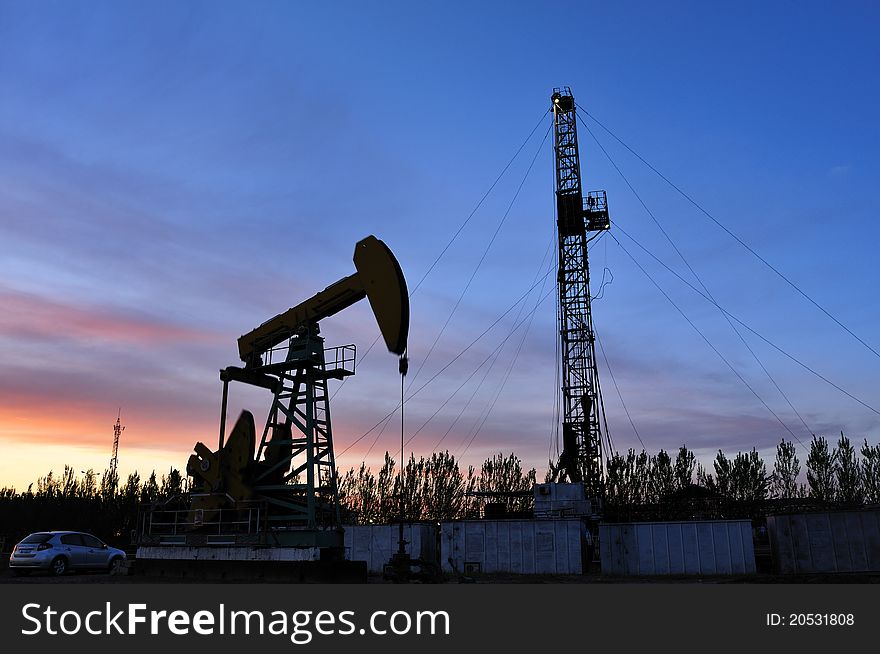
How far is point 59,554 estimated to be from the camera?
22.8 m

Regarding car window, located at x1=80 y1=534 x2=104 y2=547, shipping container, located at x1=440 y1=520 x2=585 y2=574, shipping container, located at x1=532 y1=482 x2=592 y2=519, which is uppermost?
shipping container, located at x1=532 y1=482 x2=592 y2=519

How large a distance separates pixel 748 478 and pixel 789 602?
215ft

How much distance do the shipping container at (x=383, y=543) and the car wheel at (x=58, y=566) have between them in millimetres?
15255

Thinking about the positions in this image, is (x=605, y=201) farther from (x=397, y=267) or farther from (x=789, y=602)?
(x=789, y=602)

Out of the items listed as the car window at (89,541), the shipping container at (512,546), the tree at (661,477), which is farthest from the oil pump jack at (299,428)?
the tree at (661,477)

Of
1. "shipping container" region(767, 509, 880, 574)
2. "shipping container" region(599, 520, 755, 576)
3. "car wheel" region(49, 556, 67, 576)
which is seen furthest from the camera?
"shipping container" region(599, 520, 755, 576)

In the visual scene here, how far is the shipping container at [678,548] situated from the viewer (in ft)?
100

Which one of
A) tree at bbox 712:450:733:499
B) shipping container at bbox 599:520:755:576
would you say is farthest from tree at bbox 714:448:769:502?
shipping container at bbox 599:520:755:576

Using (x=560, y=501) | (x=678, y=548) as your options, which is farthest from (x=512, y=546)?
(x=560, y=501)

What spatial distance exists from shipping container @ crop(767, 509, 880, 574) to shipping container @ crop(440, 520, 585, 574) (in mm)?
8885

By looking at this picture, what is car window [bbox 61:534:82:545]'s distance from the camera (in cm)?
2336

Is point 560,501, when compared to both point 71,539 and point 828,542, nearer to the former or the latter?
point 828,542

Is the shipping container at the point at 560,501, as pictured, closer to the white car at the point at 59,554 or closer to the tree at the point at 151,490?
the white car at the point at 59,554

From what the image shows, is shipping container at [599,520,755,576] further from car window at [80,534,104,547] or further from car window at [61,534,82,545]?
car window at [61,534,82,545]
